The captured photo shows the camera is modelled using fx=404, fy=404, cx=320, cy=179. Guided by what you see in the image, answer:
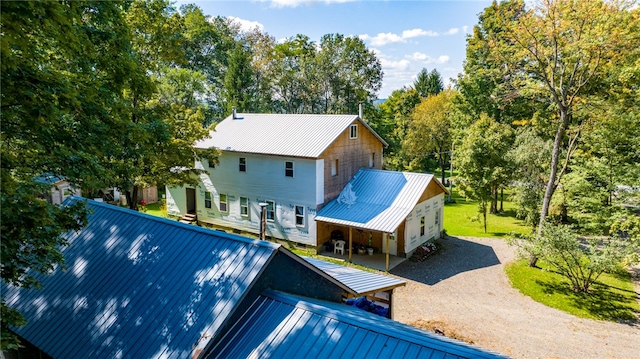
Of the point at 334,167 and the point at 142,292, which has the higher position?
the point at 334,167

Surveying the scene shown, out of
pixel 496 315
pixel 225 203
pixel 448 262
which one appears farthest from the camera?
pixel 225 203

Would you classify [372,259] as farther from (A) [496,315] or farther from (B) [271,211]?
(A) [496,315]

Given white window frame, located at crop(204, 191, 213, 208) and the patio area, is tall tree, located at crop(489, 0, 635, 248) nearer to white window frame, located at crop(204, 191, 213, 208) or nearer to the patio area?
the patio area

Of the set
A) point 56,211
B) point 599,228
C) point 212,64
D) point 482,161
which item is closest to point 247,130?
point 482,161

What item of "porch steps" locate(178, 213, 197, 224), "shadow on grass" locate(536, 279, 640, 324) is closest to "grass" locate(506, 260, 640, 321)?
"shadow on grass" locate(536, 279, 640, 324)

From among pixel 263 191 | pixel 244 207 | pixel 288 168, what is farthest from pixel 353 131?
pixel 244 207

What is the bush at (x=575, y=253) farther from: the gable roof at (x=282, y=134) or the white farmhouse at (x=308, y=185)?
the gable roof at (x=282, y=134)

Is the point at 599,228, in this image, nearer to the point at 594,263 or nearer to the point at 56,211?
the point at 594,263
